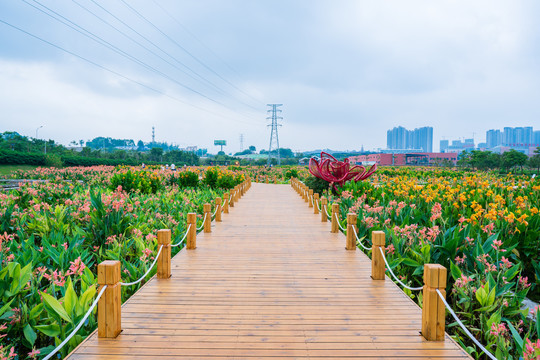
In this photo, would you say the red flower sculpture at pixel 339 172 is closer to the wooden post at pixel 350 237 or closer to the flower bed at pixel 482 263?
the flower bed at pixel 482 263

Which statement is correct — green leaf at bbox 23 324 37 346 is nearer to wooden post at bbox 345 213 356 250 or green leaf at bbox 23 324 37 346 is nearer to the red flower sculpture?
wooden post at bbox 345 213 356 250

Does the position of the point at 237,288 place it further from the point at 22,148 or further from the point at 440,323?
the point at 22,148

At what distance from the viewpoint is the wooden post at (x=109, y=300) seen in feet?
9.02

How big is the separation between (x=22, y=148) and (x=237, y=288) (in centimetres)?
5948

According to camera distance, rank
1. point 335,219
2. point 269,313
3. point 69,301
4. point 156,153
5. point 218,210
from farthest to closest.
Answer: point 156,153, point 218,210, point 335,219, point 269,313, point 69,301

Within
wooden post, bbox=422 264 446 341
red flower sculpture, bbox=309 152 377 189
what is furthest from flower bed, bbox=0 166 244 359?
red flower sculpture, bbox=309 152 377 189

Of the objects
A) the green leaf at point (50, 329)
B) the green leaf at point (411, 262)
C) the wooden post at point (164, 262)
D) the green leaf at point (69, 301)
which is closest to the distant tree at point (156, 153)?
the wooden post at point (164, 262)

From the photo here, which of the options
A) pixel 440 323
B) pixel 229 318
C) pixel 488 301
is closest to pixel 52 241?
pixel 229 318

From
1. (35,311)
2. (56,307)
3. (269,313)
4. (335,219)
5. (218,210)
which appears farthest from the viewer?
(218,210)

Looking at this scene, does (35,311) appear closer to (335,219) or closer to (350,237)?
(350,237)

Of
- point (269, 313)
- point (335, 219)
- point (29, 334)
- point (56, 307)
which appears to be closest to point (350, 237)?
point (335, 219)

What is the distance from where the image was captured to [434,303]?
2826mm

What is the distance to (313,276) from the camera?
14.9 feet

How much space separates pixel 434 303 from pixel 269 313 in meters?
1.48
